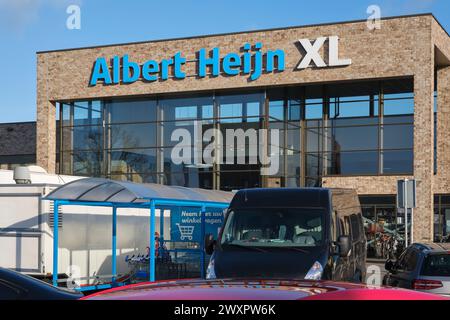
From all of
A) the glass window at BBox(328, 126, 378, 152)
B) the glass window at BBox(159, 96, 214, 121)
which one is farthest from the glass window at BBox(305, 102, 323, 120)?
the glass window at BBox(159, 96, 214, 121)

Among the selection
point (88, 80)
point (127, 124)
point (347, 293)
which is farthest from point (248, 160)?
point (347, 293)

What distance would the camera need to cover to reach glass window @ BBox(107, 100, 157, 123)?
116ft

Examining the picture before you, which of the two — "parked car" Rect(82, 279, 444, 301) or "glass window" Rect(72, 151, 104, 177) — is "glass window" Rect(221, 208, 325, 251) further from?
"glass window" Rect(72, 151, 104, 177)

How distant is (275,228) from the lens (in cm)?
1244

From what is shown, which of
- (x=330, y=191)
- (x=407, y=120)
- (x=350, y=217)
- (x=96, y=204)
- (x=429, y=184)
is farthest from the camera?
(x=407, y=120)

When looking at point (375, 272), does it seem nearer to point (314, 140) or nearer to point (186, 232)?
point (186, 232)

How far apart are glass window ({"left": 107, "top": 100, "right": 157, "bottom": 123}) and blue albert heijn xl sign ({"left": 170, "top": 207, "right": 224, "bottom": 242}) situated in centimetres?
1528

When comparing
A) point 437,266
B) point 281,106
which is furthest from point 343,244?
point 281,106

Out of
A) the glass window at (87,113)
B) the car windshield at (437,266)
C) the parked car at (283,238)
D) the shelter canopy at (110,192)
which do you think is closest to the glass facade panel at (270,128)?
the glass window at (87,113)

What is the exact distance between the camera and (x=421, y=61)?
3011 cm

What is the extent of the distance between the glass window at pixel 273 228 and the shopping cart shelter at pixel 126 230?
3105 mm

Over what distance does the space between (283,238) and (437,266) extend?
2485 mm
